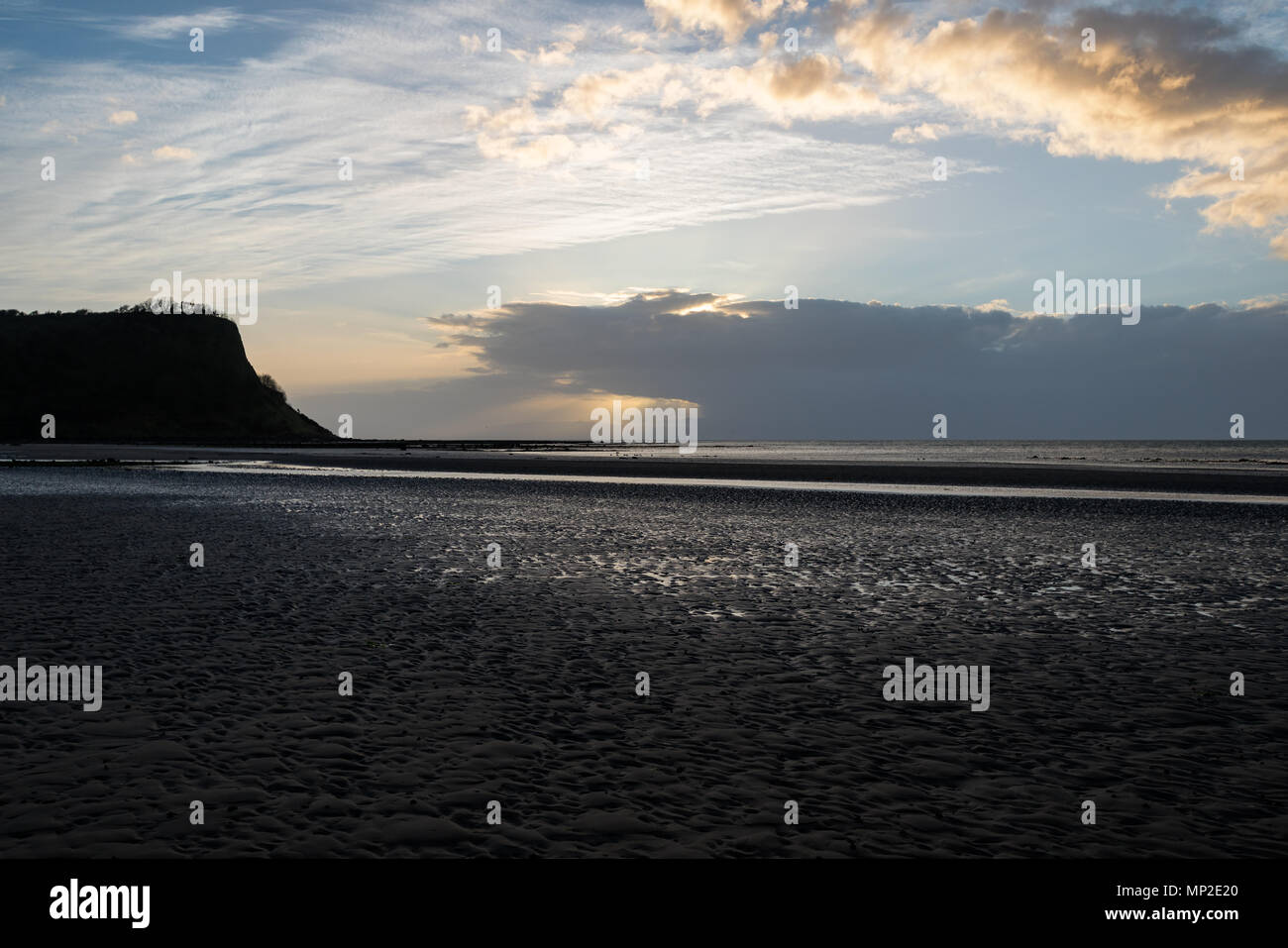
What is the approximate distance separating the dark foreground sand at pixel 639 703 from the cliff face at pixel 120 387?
176 metres

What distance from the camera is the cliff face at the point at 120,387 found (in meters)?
177

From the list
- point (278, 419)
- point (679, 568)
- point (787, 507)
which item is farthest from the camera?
point (278, 419)

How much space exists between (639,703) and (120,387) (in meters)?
210

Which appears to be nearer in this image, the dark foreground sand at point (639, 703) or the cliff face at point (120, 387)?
the dark foreground sand at point (639, 703)

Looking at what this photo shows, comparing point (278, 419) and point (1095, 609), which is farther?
point (278, 419)

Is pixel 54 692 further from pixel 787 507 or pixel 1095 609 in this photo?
pixel 787 507

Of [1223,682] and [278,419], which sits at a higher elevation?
[278,419]

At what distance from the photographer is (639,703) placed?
927cm

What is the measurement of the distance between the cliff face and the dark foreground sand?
17603 cm

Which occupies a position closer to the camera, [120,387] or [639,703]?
[639,703]

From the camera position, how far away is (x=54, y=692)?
9.46 m

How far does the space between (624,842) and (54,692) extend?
7125mm
